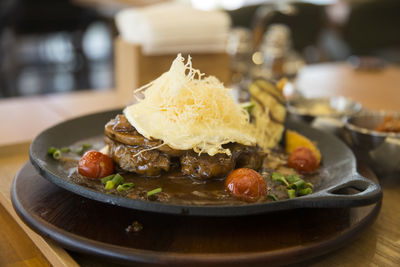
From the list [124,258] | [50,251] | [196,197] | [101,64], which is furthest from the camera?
[101,64]

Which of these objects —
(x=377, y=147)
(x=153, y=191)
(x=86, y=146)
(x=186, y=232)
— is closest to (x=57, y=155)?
(x=86, y=146)

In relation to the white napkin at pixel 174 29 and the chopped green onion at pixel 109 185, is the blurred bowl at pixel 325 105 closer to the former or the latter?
the white napkin at pixel 174 29

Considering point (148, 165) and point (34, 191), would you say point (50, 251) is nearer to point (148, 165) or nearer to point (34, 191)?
point (34, 191)

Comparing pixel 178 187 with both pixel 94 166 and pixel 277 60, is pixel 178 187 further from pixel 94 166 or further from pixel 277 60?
pixel 277 60

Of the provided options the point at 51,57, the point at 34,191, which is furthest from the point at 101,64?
the point at 34,191

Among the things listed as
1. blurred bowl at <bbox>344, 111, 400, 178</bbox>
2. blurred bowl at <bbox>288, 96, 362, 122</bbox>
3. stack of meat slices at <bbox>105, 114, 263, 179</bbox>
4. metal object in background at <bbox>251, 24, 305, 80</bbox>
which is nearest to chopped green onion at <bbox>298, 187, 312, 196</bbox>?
stack of meat slices at <bbox>105, 114, 263, 179</bbox>

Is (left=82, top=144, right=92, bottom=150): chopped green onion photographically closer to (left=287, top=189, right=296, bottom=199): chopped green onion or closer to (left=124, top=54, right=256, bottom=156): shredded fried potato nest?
(left=124, top=54, right=256, bottom=156): shredded fried potato nest

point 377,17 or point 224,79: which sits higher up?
point 377,17

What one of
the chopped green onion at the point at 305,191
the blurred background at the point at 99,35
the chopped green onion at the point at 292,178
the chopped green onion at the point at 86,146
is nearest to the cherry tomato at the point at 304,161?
the chopped green onion at the point at 292,178
